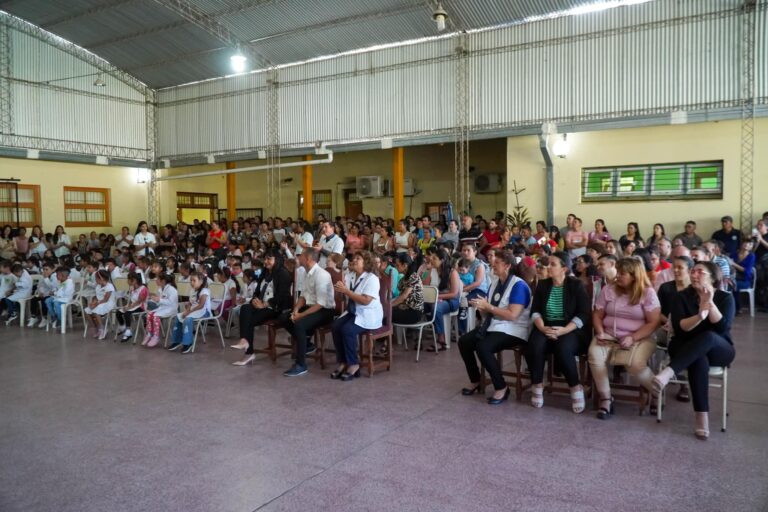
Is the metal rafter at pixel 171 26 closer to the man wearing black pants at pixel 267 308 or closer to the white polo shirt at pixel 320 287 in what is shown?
the man wearing black pants at pixel 267 308

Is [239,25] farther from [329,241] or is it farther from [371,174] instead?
[329,241]

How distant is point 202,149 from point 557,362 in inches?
613

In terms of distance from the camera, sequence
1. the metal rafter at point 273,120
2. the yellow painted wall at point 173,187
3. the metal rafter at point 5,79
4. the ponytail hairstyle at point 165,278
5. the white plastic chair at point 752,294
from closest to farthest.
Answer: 1. the ponytail hairstyle at point 165,278
2. the white plastic chair at point 752,294
3. the metal rafter at point 5,79
4. the metal rafter at point 273,120
5. the yellow painted wall at point 173,187

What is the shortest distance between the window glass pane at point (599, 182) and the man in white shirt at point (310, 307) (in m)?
7.95

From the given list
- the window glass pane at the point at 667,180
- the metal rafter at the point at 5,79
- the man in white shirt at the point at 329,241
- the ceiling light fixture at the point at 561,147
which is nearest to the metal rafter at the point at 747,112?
the window glass pane at the point at 667,180

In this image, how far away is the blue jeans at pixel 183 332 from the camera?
7277mm

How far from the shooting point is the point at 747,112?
1038 centimetres

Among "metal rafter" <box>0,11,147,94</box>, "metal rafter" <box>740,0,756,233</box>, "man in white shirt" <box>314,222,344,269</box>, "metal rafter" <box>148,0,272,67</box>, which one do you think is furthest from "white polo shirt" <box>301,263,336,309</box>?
"metal rafter" <box>0,11,147,94</box>

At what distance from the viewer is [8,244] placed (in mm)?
14086

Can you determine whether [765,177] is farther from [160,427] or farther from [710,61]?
[160,427]

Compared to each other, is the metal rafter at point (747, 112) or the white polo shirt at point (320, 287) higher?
the metal rafter at point (747, 112)

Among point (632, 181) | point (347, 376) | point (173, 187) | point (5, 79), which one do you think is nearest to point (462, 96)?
point (632, 181)

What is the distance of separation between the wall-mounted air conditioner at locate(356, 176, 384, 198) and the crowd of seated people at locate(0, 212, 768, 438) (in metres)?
5.27

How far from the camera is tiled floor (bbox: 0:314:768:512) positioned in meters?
3.21
